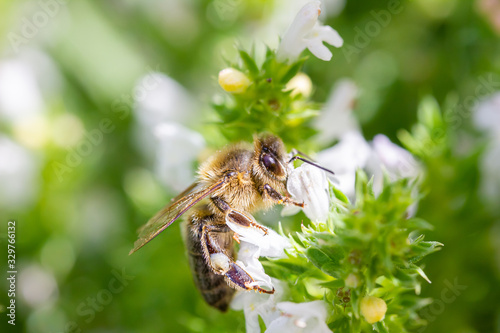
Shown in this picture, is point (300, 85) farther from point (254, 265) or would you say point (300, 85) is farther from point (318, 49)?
point (254, 265)

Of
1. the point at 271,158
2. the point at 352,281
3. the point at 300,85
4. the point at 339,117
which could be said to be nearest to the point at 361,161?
the point at 339,117

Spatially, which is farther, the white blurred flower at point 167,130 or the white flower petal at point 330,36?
the white blurred flower at point 167,130

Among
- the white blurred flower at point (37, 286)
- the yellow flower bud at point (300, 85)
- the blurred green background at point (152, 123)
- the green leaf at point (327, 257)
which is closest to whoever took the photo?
the green leaf at point (327, 257)

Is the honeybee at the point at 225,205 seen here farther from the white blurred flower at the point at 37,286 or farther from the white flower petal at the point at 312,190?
the white blurred flower at the point at 37,286

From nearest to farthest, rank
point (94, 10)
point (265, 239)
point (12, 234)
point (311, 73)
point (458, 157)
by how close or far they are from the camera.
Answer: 1. point (265, 239)
2. point (458, 157)
3. point (12, 234)
4. point (311, 73)
5. point (94, 10)

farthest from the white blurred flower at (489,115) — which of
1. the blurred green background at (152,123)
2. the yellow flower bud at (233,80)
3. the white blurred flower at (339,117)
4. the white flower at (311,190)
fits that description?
the yellow flower bud at (233,80)

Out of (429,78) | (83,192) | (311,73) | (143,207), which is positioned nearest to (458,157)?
(429,78)

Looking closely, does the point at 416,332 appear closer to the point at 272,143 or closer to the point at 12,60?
the point at 272,143
